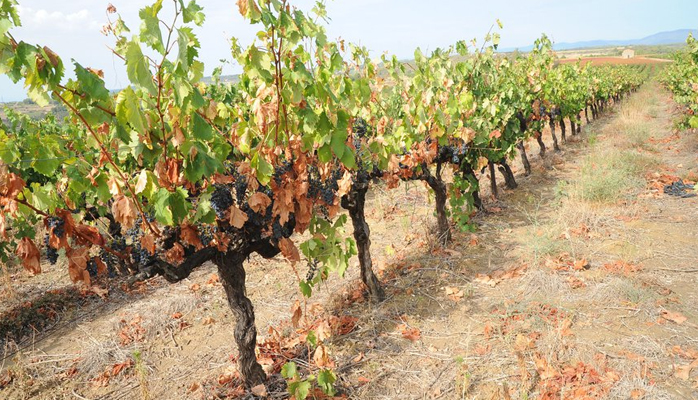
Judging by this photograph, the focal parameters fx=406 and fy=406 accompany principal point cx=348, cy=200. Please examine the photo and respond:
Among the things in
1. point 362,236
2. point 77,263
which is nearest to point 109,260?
point 77,263

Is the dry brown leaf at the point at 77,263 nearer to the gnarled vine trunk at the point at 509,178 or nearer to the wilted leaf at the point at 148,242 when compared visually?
the wilted leaf at the point at 148,242

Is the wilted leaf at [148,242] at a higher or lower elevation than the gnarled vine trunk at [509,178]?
higher

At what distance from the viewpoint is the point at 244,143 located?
2803mm

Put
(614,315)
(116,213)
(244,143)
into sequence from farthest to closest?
(614,315) < (244,143) < (116,213)

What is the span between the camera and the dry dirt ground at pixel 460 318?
3.45 meters

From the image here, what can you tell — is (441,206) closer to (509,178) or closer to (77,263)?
(509,178)

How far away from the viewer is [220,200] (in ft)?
8.93

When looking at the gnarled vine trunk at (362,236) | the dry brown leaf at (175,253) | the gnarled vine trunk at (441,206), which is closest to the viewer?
the dry brown leaf at (175,253)

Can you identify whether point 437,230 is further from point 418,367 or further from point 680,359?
point 680,359

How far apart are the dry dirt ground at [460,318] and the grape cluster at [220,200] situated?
1855 mm

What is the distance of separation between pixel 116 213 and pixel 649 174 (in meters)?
9.91

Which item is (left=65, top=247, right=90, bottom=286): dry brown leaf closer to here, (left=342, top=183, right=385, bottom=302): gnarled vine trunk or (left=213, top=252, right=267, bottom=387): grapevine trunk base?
(left=213, top=252, right=267, bottom=387): grapevine trunk base

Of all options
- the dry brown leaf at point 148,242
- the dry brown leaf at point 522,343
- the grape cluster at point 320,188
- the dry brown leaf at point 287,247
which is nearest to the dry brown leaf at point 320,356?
the dry brown leaf at point 287,247

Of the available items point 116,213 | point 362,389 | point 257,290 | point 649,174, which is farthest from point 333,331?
point 649,174
